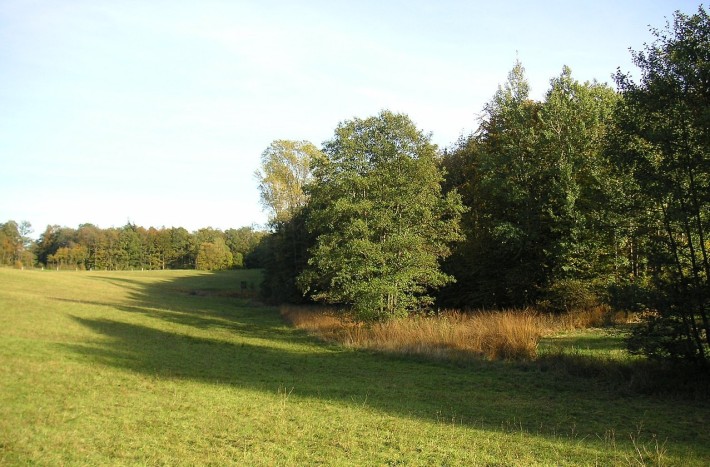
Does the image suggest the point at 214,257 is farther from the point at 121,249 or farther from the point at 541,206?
the point at 541,206

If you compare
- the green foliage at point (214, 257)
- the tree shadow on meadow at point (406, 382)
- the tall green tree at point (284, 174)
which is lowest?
the tree shadow on meadow at point (406, 382)

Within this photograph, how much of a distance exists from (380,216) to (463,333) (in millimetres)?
6443

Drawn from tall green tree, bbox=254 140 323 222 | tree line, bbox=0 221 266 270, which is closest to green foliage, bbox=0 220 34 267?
tree line, bbox=0 221 266 270

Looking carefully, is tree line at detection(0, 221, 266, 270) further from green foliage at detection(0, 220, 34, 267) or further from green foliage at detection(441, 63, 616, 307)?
green foliage at detection(441, 63, 616, 307)

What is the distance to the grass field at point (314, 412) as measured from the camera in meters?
6.20

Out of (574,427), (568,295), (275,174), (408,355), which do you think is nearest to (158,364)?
(408,355)

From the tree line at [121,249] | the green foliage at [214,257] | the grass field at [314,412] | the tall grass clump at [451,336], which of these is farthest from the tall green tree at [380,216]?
the green foliage at [214,257]

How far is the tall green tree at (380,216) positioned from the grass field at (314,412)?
13.1 ft

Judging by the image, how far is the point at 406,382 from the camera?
475 inches

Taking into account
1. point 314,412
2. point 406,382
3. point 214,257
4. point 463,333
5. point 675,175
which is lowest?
point 406,382

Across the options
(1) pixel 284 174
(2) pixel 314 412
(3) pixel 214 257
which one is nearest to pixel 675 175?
(2) pixel 314 412

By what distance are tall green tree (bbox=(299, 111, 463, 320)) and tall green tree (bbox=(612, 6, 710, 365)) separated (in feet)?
33.4

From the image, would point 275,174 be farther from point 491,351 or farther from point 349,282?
point 491,351

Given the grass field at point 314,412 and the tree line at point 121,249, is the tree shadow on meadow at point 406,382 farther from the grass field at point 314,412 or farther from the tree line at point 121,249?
the tree line at point 121,249
